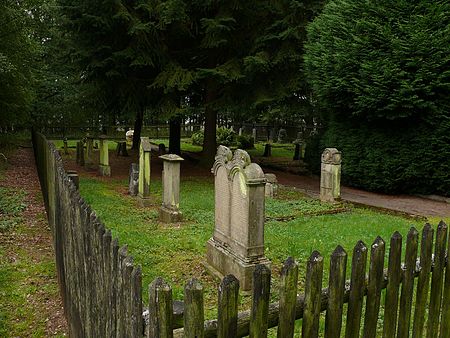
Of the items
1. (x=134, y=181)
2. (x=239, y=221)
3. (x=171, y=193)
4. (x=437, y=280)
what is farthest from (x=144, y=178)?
(x=437, y=280)

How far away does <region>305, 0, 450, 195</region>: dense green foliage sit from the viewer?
44.2 ft

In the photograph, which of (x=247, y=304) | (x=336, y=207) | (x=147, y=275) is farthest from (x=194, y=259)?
(x=336, y=207)

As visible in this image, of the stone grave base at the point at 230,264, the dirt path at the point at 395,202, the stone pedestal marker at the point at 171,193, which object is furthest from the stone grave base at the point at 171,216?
the dirt path at the point at 395,202

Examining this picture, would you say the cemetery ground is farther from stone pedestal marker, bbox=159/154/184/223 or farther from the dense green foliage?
the dense green foliage

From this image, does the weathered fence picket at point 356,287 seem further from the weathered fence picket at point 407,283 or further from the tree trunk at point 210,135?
the tree trunk at point 210,135

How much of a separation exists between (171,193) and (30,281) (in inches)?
164

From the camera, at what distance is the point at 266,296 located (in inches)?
93.8

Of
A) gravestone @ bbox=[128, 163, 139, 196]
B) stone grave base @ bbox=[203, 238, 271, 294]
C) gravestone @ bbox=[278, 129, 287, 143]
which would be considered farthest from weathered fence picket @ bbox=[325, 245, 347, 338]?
gravestone @ bbox=[278, 129, 287, 143]

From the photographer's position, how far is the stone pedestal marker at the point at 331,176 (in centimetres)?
1273

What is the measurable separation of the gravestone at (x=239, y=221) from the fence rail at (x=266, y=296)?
272cm

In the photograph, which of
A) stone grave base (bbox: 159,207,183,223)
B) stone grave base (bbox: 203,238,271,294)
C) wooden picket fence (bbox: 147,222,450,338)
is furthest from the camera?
stone grave base (bbox: 159,207,183,223)

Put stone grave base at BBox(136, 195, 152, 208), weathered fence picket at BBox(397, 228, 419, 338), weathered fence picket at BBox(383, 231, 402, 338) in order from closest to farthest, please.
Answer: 1. weathered fence picket at BBox(383, 231, 402, 338)
2. weathered fence picket at BBox(397, 228, 419, 338)
3. stone grave base at BBox(136, 195, 152, 208)

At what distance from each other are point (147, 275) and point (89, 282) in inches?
127

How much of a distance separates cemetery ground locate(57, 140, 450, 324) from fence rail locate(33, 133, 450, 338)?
2.37 metres
